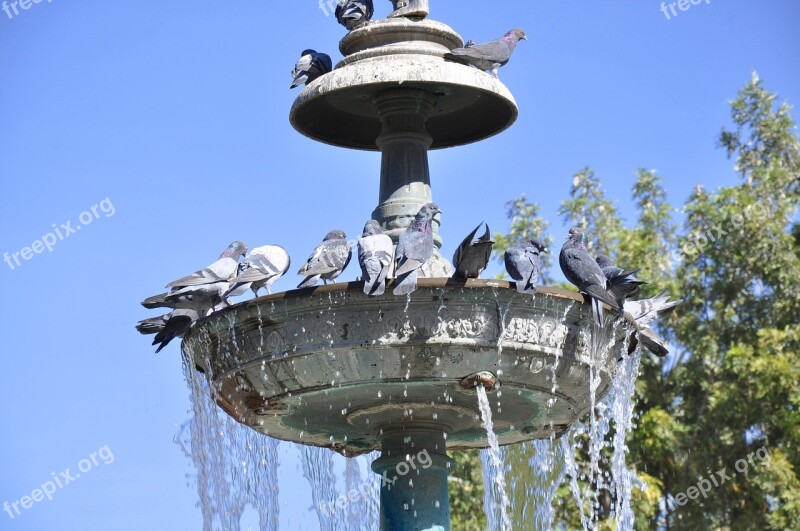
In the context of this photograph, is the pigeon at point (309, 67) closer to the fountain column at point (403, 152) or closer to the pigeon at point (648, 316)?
the fountain column at point (403, 152)

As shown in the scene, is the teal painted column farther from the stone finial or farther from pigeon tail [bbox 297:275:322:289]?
the stone finial

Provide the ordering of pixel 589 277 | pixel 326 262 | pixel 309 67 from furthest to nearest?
pixel 309 67 → pixel 326 262 → pixel 589 277

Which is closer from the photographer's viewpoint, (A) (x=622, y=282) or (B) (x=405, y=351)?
(B) (x=405, y=351)

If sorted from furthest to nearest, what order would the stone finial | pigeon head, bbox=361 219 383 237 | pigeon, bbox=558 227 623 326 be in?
the stone finial → pigeon head, bbox=361 219 383 237 → pigeon, bbox=558 227 623 326

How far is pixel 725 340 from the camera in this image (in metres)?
20.3

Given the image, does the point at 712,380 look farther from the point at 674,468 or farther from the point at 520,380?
the point at 520,380

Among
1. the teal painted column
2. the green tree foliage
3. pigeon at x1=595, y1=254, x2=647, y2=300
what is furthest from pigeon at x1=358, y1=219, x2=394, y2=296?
the green tree foliage

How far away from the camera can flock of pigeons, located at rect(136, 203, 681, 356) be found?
6980 millimetres

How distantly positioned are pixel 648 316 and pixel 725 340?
1267 centimetres

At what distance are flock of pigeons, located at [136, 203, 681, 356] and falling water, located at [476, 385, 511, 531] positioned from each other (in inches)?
34.3

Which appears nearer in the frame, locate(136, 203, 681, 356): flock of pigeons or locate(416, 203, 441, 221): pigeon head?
locate(136, 203, 681, 356): flock of pigeons

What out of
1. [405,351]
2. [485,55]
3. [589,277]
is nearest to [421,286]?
[405,351]

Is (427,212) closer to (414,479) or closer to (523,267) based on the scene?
(523,267)

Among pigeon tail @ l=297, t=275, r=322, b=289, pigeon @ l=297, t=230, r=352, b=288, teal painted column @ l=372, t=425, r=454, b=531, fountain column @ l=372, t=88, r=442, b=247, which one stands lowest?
teal painted column @ l=372, t=425, r=454, b=531
